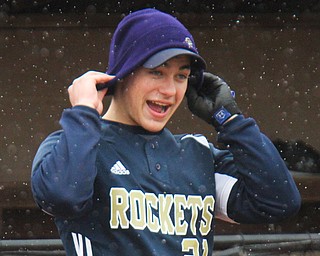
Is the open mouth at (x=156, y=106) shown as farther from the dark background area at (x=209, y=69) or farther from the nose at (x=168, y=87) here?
the dark background area at (x=209, y=69)

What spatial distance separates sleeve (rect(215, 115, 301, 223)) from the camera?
2.46 metres

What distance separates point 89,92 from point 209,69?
494 centimetres

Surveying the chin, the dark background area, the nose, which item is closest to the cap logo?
the nose

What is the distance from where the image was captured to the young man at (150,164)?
226 centimetres

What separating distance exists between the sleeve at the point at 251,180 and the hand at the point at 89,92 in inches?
14.7

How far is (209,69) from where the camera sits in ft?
23.8

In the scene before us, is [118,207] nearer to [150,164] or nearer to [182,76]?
[150,164]

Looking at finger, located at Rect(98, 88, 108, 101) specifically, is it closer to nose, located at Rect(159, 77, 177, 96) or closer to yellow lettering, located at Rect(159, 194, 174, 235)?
nose, located at Rect(159, 77, 177, 96)

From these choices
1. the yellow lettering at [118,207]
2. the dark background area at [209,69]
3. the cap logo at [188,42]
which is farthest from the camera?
the dark background area at [209,69]

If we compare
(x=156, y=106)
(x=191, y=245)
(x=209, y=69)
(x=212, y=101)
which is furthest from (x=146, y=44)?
(x=209, y=69)

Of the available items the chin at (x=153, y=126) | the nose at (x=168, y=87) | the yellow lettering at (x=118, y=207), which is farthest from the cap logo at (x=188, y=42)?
the yellow lettering at (x=118, y=207)

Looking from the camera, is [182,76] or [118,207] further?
[182,76]

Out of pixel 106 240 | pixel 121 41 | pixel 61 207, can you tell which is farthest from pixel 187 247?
pixel 121 41

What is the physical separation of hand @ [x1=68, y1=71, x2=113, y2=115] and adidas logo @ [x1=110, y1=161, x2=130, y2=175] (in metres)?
0.15
